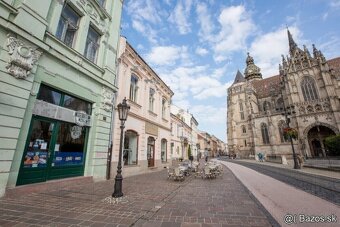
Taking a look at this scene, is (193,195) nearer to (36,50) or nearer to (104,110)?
(104,110)

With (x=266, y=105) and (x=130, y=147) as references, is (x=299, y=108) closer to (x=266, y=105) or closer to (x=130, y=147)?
(x=266, y=105)

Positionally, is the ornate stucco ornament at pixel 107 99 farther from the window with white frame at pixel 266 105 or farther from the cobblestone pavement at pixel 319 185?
the window with white frame at pixel 266 105

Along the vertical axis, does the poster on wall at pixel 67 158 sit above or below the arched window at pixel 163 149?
below

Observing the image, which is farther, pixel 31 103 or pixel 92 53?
pixel 92 53

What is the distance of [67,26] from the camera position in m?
8.16

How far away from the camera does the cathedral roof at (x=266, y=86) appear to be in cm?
5351

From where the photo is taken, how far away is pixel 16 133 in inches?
216

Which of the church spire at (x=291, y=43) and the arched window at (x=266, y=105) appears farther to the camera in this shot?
the arched window at (x=266, y=105)

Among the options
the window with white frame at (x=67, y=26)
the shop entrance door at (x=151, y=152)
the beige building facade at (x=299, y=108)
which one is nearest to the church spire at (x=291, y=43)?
the beige building facade at (x=299, y=108)

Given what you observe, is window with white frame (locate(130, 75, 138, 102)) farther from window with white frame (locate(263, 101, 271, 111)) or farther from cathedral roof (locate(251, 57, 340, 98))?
cathedral roof (locate(251, 57, 340, 98))

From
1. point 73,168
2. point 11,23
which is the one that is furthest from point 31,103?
point 73,168

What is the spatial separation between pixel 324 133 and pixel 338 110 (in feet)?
18.5

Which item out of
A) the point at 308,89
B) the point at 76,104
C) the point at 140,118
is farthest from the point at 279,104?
the point at 76,104

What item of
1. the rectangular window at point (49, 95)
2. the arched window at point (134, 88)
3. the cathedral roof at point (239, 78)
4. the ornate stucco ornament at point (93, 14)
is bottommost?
the rectangular window at point (49, 95)
